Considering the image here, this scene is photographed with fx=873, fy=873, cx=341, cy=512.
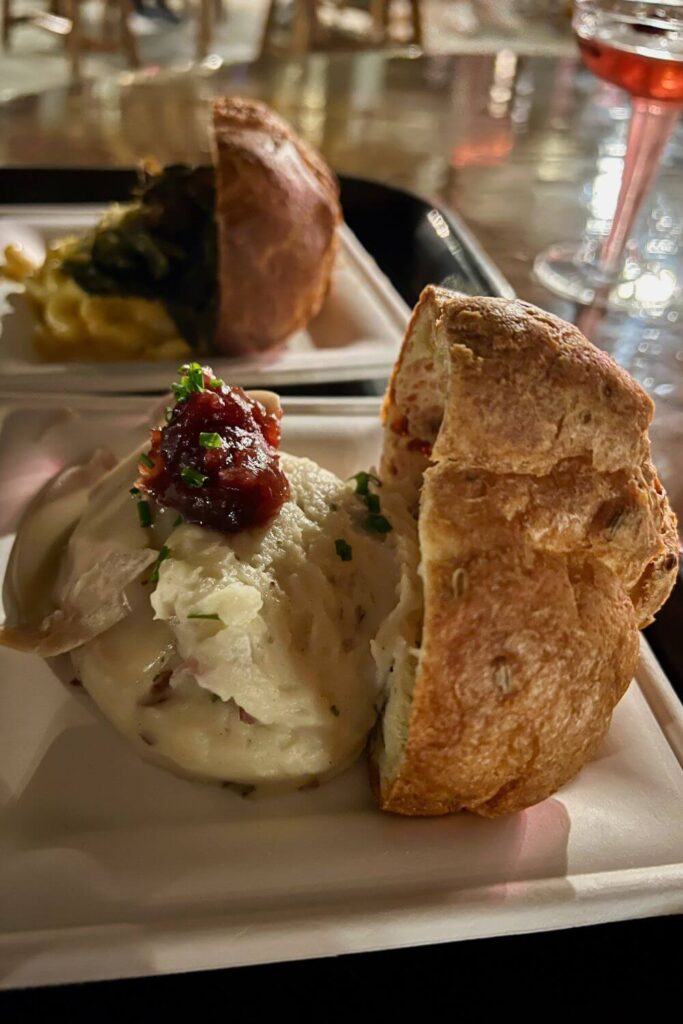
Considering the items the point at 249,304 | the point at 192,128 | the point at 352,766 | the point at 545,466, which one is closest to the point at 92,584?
the point at 352,766

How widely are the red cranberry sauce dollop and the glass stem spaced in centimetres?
198

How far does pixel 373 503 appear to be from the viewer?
164cm

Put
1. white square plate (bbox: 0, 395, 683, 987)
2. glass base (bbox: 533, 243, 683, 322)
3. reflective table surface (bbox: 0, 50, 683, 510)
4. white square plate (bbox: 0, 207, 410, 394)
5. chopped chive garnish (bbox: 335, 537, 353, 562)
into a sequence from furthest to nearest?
1. reflective table surface (bbox: 0, 50, 683, 510)
2. glass base (bbox: 533, 243, 683, 322)
3. white square plate (bbox: 0, 207, 410, 394)
4. chopped chive garnish (bbox: 335, 537, 353, 562)
5. white square plate (bbox: 0, 395, 683, 987)

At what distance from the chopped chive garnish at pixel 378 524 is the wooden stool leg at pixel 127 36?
8670mm

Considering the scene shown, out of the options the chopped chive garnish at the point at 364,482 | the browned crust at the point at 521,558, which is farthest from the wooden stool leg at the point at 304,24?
the browned crust at the point at 521,558

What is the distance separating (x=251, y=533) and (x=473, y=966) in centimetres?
73

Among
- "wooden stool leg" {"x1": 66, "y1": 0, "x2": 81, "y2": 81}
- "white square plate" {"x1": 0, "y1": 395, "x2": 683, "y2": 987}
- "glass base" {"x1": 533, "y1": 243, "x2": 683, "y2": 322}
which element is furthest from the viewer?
"wooden stool leg" {"x1": 66, "y1": 0, "x2": 81, "y2": 81}

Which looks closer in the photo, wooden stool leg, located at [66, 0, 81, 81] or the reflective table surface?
the reflective table surface

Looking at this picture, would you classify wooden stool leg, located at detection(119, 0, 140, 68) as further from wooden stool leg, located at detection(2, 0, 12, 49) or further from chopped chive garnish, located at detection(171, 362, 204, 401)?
chopped chive garnish, located at detection(171, 362, 204, 401)

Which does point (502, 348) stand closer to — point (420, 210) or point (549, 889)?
point (549, 889)

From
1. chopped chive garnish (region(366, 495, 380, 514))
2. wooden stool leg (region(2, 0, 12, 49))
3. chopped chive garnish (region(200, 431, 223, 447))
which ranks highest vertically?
chopped chive garnish (region(200, 431, 223, 447))

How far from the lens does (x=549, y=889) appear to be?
47.8 inches

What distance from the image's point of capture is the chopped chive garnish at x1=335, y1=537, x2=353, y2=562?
150 cm

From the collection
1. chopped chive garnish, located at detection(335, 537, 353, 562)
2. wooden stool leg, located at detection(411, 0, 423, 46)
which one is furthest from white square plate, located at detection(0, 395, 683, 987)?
wooden stool leg, located at detection(411, 0, 423, 46)
